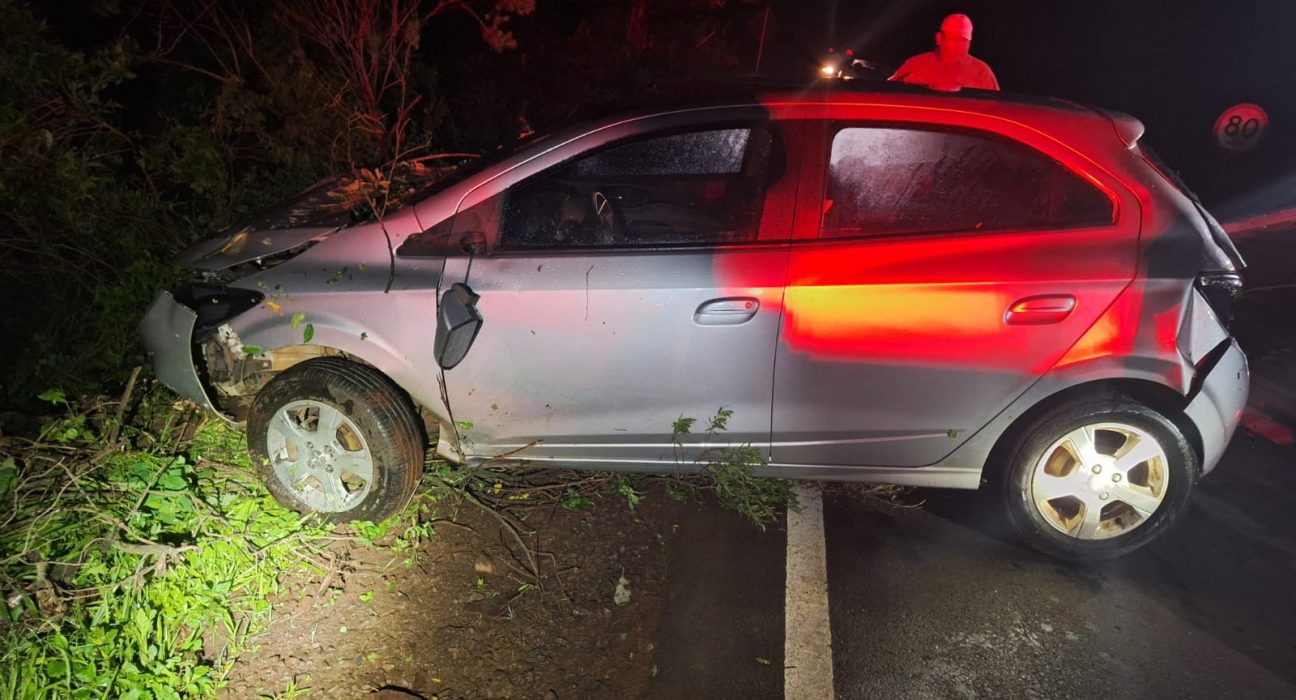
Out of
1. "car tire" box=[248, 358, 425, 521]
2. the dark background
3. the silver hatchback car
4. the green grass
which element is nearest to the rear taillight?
the silver hatchback car

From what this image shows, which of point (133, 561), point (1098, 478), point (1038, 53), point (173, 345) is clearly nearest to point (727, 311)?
point (1098, 478)

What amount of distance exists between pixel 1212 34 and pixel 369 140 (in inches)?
570

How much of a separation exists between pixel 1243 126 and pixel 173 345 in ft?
28.7

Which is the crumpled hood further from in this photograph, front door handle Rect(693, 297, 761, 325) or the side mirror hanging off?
front door handle Rect(693, 297, 761, 325)

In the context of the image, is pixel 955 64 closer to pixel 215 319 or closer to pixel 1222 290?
pixel 1222 290

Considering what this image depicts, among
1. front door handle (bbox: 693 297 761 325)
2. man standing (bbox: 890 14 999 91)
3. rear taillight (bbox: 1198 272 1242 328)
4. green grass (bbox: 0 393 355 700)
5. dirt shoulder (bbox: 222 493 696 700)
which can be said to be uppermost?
man standing (bbox: 890 14 999 91)

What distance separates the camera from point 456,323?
2924mm

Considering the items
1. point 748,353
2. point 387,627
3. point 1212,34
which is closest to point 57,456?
point 387,627

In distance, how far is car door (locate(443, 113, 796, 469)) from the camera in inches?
112

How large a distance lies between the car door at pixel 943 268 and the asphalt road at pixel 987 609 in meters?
0.67

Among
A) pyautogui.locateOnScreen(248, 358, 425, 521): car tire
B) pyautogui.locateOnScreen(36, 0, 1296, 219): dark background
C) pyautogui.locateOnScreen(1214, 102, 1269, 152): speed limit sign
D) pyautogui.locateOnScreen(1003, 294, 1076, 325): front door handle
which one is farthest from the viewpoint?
pyautogui.locateOnScreen(36, 0, 1296, 219): dark background

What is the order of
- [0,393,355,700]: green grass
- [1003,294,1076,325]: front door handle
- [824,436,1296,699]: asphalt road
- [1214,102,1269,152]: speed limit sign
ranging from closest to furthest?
[0,393,355,700]: green grass < [824,436,1296,699]: asphalt road < [1003,294,1076,325]: front door handle < [1214,102,1269,152]: speed limit sign

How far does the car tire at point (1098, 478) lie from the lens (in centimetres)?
295

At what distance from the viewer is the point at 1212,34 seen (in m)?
13.5
